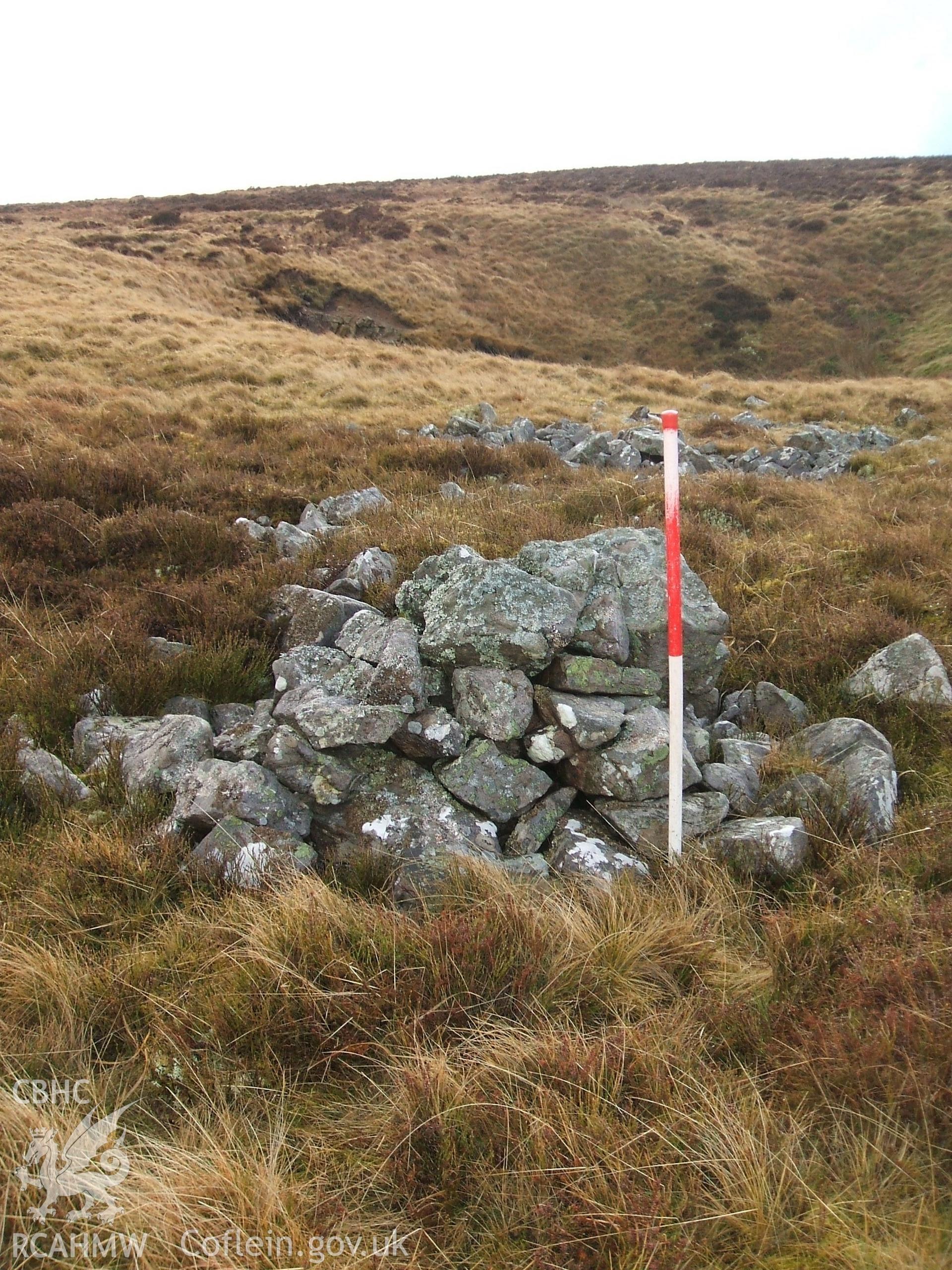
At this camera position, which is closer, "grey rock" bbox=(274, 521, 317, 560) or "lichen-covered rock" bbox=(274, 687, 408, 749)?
"lichen-covered rock" bbox=(274, 687, 408, 749)

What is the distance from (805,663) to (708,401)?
1630 cm

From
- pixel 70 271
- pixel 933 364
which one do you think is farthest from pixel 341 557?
pixel 933 364

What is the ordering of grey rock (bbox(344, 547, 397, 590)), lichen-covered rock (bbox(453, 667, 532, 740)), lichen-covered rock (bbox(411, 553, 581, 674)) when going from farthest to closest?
grey rock (bbox(344, 547, 397, 590)), lichen-covered rock (bbox(411, 553, 581, 674)), lichen-covered rock (bbox(453, 667, 532, 740))

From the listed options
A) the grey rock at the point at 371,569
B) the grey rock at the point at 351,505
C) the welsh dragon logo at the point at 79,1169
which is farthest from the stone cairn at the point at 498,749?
the grey rock at the point at 351,505

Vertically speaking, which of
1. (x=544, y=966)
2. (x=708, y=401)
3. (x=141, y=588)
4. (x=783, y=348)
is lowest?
(x=544, y=966)

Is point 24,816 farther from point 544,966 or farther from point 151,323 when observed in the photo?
point 151,323

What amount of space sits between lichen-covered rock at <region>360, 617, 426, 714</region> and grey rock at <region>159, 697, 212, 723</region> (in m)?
0.94

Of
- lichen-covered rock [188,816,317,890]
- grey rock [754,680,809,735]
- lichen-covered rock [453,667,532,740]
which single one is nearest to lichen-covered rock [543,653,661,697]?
lichen-covered rock [453,667,532,740]

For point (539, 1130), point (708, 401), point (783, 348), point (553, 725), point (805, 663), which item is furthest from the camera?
point (783, 348)

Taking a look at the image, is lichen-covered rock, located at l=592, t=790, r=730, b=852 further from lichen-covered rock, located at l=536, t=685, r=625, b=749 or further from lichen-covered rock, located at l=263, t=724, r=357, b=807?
lichen-covered rock, located at l=263, t=724, r=357, b=807

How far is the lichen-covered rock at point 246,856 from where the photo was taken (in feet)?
9.52

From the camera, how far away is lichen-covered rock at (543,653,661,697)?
3814mm

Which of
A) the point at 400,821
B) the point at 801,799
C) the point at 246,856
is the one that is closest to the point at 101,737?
the point at 246,856

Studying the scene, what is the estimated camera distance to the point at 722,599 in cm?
555
